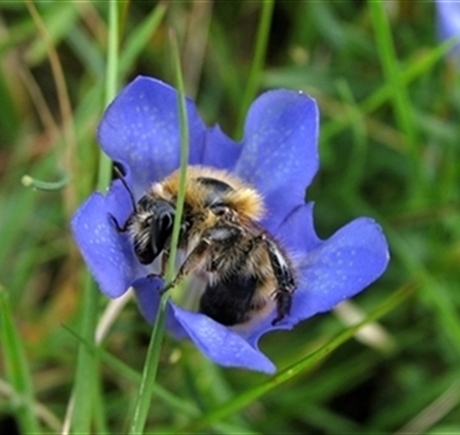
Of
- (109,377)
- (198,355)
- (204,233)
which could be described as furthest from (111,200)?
(109,377)

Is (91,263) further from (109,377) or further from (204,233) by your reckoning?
(109,377)

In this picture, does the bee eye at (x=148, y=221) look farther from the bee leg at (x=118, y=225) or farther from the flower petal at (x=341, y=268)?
the flower petal at (x=341, y=268)

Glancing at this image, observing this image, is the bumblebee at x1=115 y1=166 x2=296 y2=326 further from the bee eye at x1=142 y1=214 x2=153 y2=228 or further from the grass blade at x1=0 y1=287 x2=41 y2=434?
the grass blade at x1=0 y1=287 x2=41 y2=434

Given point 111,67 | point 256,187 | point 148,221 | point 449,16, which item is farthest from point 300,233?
point 449,16

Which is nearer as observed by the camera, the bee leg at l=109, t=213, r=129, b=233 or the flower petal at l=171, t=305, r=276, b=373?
the flower petal at l=171, t=305, r=276, b=373

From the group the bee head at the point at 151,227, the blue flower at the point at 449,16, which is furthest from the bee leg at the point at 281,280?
the blue flower at the point at 449,16

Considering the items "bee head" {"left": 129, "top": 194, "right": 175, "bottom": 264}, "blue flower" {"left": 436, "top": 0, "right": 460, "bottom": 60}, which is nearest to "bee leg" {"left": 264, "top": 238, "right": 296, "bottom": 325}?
"bee head" {"left": 129, "top": 194, "right": 175, "bottom": 264}

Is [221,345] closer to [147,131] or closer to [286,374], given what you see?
[286,374]
